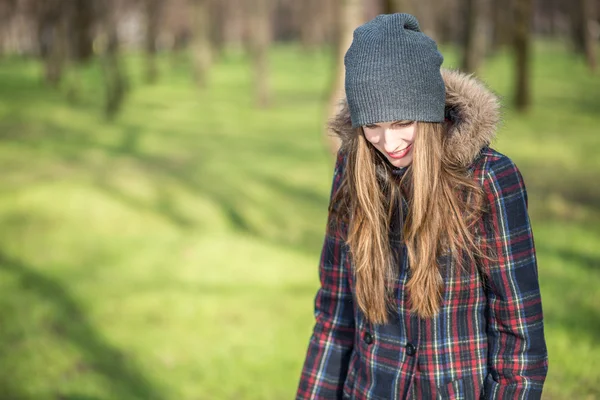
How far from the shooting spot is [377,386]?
2109 millimetres

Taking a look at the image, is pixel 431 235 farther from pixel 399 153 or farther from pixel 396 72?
pixel 396 72

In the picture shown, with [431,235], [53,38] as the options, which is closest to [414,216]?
[431,235]

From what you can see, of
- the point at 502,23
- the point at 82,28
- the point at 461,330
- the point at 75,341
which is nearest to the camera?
the point at 461,330

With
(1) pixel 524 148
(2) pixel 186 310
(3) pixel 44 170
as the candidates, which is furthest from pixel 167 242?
(1) pixel 524 148

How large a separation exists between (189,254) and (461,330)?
21.4ft

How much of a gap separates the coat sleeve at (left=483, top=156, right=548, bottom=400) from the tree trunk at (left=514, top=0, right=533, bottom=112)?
1741cm

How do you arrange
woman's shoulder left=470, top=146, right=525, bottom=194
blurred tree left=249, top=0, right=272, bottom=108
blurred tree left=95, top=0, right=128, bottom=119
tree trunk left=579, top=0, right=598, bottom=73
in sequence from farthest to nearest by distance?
tree trunk left=579, top=0, right=598, bottom=73 → blurred tree left=249, top=0, right=272, bottom=108 → blurred tree left=95, top=0, right=128, bottom=119 → woman's shoulder left=470, top=146, right=525, bottom=194

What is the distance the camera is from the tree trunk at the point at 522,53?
18.3 m

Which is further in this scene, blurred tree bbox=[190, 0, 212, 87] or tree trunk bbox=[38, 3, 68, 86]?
blurred tree bbox=[190, 0, 212, 87]

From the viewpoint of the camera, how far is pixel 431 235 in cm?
200

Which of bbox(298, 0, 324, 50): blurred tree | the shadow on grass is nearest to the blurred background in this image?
the shadow on grass

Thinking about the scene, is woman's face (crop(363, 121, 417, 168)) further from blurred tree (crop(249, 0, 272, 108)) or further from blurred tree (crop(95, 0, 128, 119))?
blurred tree (crop(249, 0, 272, 108))

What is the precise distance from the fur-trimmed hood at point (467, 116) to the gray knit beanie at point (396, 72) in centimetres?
6

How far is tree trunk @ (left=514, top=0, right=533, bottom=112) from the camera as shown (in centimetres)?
1828
